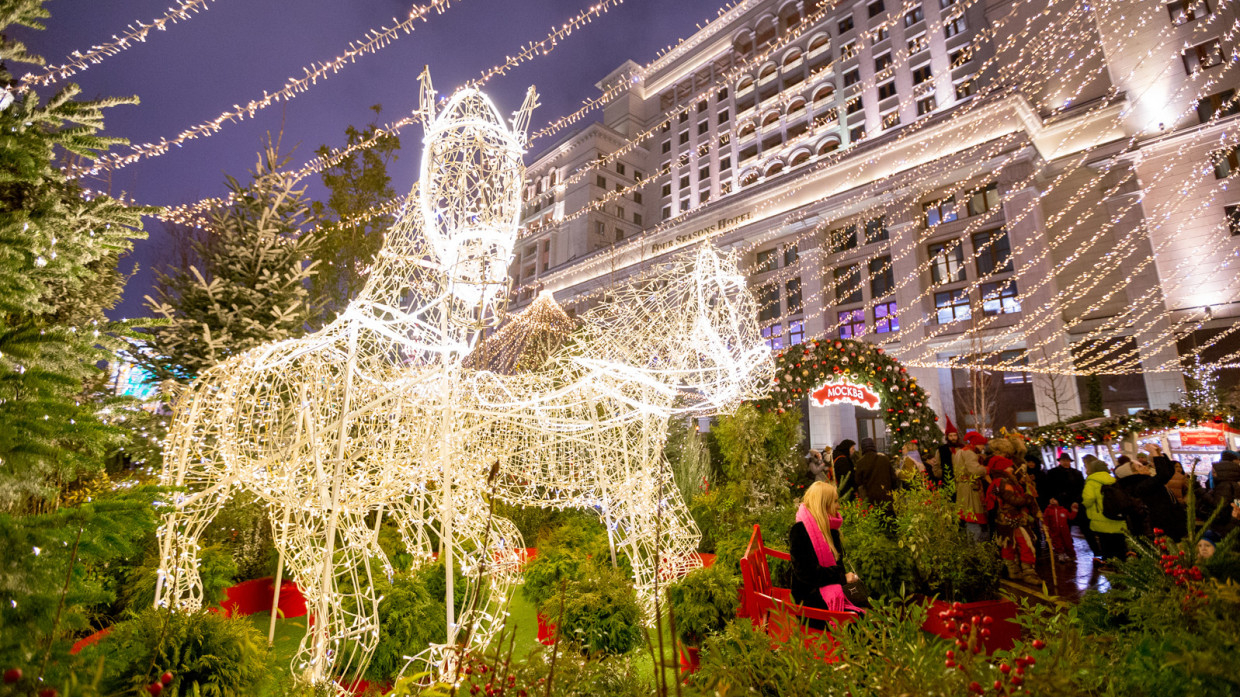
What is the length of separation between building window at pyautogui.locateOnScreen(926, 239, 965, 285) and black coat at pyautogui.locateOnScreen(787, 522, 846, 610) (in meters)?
21.5

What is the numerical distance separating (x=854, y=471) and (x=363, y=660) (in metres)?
6.73

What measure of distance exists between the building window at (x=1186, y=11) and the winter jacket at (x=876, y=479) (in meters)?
22.0

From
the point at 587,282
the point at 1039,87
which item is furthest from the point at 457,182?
the point at 587,282

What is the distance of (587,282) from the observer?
32.2 metres

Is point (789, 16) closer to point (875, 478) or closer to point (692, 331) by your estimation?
point (875, 478)

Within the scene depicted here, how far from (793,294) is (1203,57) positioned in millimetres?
15283

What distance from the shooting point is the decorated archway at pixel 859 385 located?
7.85 metres

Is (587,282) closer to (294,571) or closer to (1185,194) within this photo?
(1185,194)

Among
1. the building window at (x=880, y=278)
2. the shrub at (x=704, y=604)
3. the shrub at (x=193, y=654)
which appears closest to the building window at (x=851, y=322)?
the building window at (x=880, y=278)

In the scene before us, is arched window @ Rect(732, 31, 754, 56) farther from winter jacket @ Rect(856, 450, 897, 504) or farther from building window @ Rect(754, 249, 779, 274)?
winter jacket @ Rect(856, 450, 897, 504)

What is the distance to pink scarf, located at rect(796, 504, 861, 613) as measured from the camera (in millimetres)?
3824

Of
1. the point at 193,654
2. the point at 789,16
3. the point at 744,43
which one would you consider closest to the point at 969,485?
the point at 193,654

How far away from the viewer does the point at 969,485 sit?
6883mm

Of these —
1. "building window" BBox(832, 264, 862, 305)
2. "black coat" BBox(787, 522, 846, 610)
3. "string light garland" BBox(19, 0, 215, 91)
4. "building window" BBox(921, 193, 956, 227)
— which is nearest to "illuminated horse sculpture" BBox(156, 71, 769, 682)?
"black coat" BBox(787, 522, 846, 610)
